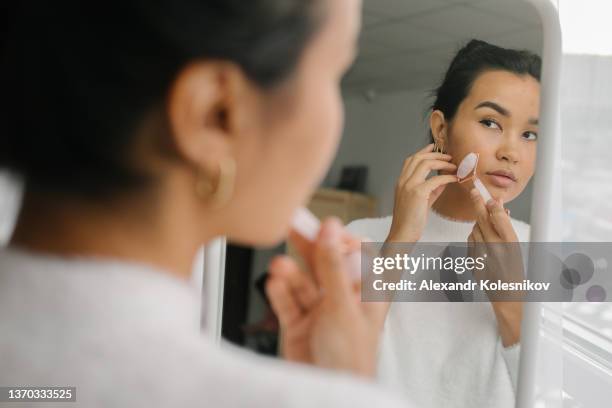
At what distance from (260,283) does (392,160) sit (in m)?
0.20

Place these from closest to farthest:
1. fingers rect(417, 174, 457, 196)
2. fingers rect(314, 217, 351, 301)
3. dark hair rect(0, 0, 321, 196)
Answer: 1. dark hair rect(0, 0, 321, 196)
2. fingers rect(314, 217, 351, 301)
3. fingers rect(417, 174, 457, 196)

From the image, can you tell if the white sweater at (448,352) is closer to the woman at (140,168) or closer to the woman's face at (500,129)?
the woman's face at (500,129)

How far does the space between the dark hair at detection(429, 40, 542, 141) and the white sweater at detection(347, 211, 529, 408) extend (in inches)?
5.0

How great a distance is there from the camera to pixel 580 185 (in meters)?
0.78

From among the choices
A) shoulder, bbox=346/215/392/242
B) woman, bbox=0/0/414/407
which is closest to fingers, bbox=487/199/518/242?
shoulder, bbox=346/215/392/242

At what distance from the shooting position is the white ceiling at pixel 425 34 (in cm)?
68

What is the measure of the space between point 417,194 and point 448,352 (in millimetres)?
170

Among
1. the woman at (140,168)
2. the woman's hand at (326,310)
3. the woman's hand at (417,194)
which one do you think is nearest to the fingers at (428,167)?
the woman's hand at (417,194)

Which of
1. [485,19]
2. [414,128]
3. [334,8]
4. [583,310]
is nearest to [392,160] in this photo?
[414,128]

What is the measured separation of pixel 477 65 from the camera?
68 cm

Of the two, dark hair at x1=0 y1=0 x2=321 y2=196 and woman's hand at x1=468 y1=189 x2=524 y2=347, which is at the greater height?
dark hair at x1=0 y1=0 x2=321 y2=196

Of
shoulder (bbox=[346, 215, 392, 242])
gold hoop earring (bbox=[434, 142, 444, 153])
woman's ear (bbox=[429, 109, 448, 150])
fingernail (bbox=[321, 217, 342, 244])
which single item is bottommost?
fingernail (bbox=[321, 217, 342, 244])

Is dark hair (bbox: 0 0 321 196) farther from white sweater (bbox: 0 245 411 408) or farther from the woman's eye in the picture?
the woman's eye

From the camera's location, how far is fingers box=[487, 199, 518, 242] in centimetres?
67
